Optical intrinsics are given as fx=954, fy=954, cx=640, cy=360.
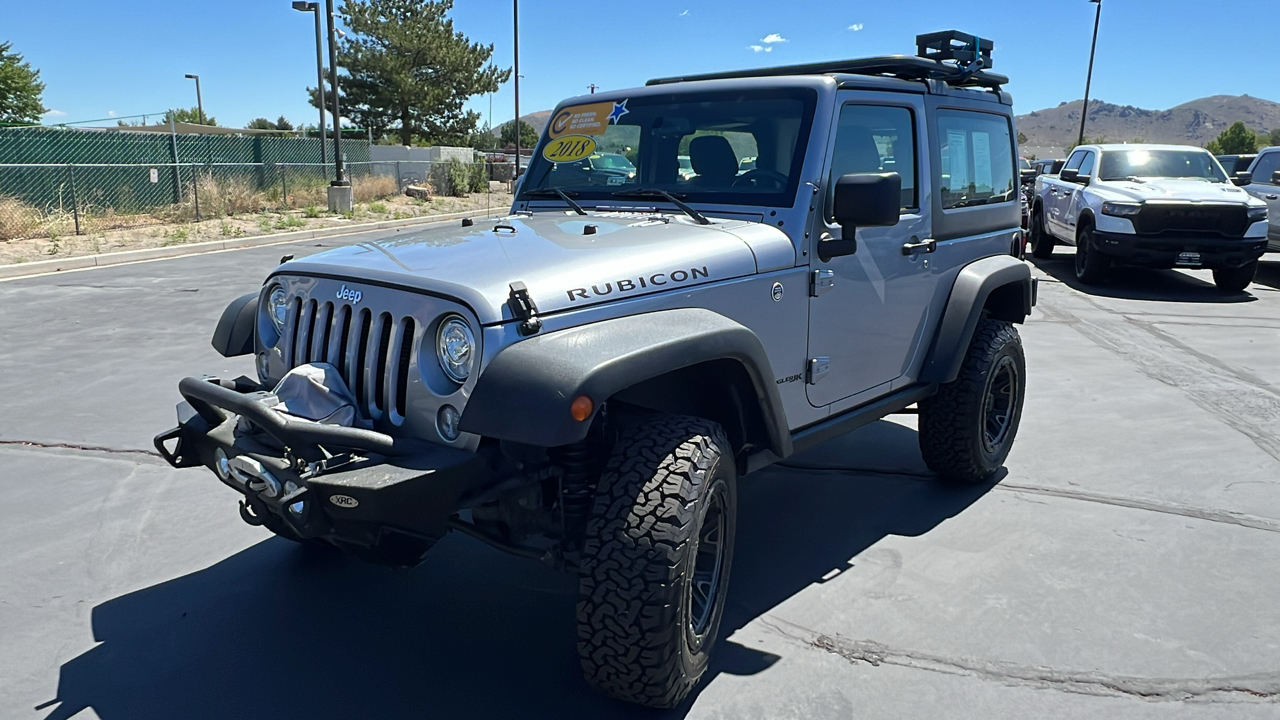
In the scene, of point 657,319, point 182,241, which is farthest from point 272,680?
point 182,241

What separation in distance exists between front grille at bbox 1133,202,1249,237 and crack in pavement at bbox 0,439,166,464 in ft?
35.9

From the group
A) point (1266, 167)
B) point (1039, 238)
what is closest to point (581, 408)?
point (1266, 167)

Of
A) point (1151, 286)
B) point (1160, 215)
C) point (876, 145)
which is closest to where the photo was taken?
point (876, 145)

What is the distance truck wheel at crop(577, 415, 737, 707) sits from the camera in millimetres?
2697

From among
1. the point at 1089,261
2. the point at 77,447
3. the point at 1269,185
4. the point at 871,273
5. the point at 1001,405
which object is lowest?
the point at 77,447

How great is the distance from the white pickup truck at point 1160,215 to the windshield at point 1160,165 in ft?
0.04

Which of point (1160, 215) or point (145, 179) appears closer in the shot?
point (1160, 215)

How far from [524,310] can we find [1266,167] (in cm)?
1469

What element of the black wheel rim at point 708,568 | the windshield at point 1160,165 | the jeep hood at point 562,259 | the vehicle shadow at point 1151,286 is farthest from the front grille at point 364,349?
the windshield at point 1160,165

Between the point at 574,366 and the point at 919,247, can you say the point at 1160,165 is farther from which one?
the point at 574,366

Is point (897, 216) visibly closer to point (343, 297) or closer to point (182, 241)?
point (343, 297)

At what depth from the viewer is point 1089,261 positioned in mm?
12430

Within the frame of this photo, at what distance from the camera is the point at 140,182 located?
2116 centimetres

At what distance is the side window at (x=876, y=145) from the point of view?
12.8ft
